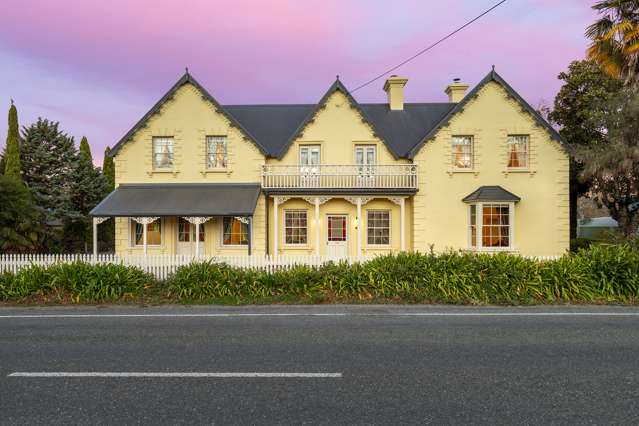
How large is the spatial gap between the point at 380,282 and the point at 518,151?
1129 centimetres

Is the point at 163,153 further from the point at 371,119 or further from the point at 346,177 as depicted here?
the point at 371,119

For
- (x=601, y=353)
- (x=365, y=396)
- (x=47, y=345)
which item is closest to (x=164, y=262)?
(x=47, y=345)

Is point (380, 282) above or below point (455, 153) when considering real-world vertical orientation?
below

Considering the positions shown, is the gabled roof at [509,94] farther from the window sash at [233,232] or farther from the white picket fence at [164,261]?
the window sash at [233,232]

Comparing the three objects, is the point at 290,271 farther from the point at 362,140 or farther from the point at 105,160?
the point at 105,160

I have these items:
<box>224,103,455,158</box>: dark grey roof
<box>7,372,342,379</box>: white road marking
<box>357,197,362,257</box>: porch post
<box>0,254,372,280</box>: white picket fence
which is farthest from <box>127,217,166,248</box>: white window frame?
<box>7,372,342,379</box>: white road marking

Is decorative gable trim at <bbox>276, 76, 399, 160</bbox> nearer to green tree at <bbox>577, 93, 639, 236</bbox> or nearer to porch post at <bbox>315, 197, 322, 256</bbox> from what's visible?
porch post at <bbox>315, 197, 322, 256</bbox>

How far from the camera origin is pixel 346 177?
16.7 metres

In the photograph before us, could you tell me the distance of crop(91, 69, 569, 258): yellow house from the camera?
16.6 metres

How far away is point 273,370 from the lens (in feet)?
15.5

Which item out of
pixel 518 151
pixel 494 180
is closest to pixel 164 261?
pixel 494 180

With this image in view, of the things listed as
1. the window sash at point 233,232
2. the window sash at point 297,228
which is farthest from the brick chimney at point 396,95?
the window sash at point 233,232

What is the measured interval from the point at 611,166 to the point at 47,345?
18.3 m

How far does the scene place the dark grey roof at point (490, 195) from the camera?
1605 centimetres
